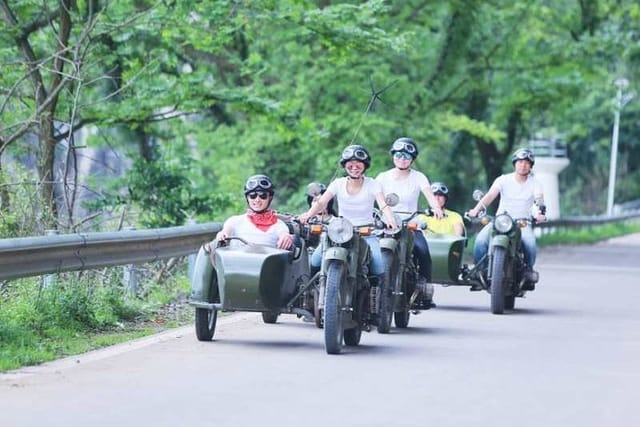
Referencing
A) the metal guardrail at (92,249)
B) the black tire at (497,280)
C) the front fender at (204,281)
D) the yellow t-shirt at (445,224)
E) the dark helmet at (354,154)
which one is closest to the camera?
the metal guardrail at (92,249)

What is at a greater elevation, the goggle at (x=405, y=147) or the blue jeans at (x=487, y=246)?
the goggle at (x=405, y=147)

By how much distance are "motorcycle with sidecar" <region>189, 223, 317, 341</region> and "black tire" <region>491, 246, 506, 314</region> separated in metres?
4.42

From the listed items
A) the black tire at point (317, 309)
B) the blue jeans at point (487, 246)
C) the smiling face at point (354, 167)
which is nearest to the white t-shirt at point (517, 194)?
the blue jeans at point (487, 246)

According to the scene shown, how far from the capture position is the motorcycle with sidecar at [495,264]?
734 inches

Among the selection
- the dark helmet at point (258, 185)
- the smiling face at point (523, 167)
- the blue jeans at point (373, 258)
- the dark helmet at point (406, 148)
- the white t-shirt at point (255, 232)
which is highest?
the dark helmet at point (406, 148)

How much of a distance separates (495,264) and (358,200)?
4.06m

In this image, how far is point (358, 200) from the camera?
14.9 metres

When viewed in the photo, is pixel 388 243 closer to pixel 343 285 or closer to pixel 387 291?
pixel 387 291

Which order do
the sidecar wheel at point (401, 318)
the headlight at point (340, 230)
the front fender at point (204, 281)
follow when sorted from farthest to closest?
the sidecar wheel at point (401, 318) → the front fender at point (204, 281) → the headlight at point (340, 230)

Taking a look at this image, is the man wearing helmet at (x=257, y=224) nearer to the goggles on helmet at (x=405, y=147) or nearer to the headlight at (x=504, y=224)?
the goggles on helmet at (x=405, y=147)

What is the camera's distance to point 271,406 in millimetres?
10297

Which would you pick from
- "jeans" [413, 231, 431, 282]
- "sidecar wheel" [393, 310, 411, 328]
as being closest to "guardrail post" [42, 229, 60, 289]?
"sidecar wheel" [393, 310, 411, 328]

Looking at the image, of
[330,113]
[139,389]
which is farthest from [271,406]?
[330,113]

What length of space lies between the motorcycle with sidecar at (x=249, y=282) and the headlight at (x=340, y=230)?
43cm
